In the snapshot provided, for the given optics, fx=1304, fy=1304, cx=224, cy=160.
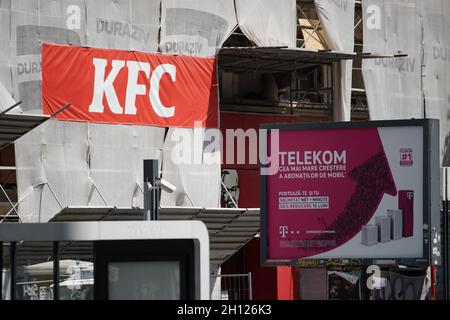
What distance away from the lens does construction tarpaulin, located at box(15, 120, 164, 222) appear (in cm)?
2839

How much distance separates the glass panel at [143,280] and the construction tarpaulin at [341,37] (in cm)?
2157

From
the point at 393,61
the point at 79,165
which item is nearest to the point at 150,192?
the point at 79,165

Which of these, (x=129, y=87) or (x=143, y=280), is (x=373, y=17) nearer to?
(x=129, y=87)

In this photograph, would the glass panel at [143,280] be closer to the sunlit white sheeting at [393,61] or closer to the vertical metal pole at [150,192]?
the vertical metal pole at [150,192]

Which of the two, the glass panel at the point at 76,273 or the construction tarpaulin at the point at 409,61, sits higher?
the construction tarpaulin at the point at 409,61

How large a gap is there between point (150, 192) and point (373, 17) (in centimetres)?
1603

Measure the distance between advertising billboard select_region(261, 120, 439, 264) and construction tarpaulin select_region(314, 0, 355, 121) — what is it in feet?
37.2

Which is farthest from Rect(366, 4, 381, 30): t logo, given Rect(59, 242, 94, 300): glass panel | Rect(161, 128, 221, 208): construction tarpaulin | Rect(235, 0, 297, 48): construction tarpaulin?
Rect(59, 242, 94, 300): glass panel

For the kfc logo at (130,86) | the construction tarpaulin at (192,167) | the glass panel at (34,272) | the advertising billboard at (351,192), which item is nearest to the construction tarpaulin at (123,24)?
the kfc logo at (130,86)

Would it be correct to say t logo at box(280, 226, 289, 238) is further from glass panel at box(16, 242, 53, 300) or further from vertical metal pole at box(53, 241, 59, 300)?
vertical metal pole at box(53, 241, 59, 300)

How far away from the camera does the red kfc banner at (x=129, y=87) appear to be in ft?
96.3

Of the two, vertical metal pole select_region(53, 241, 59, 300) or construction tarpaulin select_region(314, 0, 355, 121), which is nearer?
vertical metal pole select_region(53, 241, 59, 300)

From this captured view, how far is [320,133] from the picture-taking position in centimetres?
2250

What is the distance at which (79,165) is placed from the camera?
2919 centimetres
